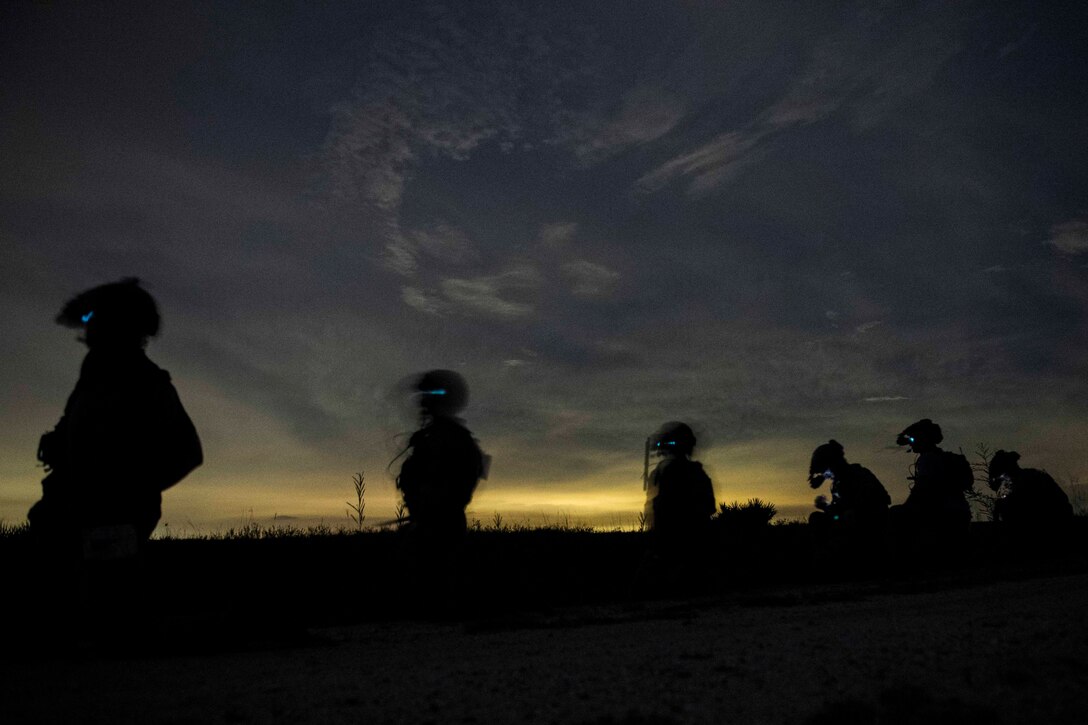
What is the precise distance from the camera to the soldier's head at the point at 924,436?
1359cm

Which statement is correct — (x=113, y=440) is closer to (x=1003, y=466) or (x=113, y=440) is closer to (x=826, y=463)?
(x=826, y=463)

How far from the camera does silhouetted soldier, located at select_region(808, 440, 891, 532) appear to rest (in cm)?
1231

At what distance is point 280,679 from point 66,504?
2363 mm

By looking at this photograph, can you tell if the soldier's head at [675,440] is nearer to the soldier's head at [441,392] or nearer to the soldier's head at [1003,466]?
the soldier's head at [441,392]

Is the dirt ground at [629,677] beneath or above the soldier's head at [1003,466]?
beneath

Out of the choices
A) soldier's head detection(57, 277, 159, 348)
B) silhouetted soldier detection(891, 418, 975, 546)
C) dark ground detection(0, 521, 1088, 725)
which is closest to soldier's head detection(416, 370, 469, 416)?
dark ground detection(0, 521, 1088, 725)

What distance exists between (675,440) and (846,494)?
4.10 metres

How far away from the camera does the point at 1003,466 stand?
1498 centimetres

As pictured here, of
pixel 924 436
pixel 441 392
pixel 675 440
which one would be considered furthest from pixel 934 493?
pixel 441 392

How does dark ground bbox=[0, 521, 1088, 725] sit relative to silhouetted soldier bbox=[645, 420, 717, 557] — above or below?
below

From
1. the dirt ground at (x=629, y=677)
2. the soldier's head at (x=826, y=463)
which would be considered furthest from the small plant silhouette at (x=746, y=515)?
the dirt ground at (x=629, y=677)

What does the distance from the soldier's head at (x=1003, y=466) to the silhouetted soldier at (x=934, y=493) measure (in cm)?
198

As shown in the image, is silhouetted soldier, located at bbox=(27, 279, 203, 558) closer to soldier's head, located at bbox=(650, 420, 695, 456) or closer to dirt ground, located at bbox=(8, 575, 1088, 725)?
dirt ground, located at bbox=(8, 575, 1088, 725)

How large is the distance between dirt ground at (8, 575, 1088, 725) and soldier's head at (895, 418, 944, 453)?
26.5 ft
